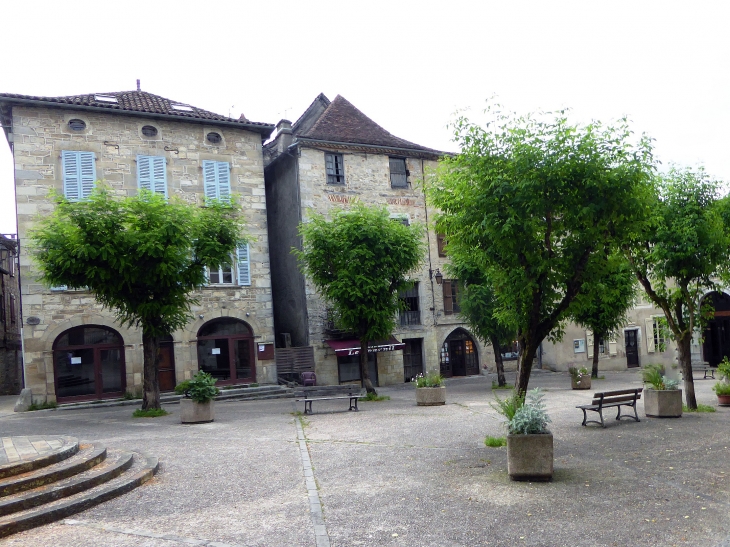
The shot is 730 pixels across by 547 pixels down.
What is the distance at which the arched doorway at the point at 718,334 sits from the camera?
35.0m

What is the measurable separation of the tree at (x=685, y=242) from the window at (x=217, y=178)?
15136 millimetres

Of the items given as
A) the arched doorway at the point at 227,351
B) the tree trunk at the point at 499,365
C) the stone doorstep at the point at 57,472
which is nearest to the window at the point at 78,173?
the arched doorway at the point at 227,351

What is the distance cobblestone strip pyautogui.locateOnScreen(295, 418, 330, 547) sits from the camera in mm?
6469

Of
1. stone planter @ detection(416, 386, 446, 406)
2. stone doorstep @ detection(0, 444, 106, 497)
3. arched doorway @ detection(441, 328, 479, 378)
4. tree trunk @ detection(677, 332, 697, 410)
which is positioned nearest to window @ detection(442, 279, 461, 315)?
arched doorway @ detection(441, 328, 479, 378)

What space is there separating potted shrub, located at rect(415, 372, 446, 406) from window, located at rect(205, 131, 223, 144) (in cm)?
1250

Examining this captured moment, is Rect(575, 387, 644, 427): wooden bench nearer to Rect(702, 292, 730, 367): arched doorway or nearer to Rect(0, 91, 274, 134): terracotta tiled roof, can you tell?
Rect(0, 91, 274, 134): terracotta tiled roof

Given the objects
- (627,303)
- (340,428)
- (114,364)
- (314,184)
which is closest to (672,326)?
(340,428)

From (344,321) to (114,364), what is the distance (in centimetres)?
837

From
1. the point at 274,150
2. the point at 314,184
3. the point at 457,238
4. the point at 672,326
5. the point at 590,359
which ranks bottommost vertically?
the point at 590,359

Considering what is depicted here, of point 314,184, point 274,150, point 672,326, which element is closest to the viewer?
point 672,326

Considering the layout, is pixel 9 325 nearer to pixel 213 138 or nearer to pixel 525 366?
pixel 213 138

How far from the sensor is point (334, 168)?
26.7 m

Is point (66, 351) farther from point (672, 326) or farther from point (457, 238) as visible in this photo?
point (672, 326)

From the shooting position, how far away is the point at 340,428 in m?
14.1
